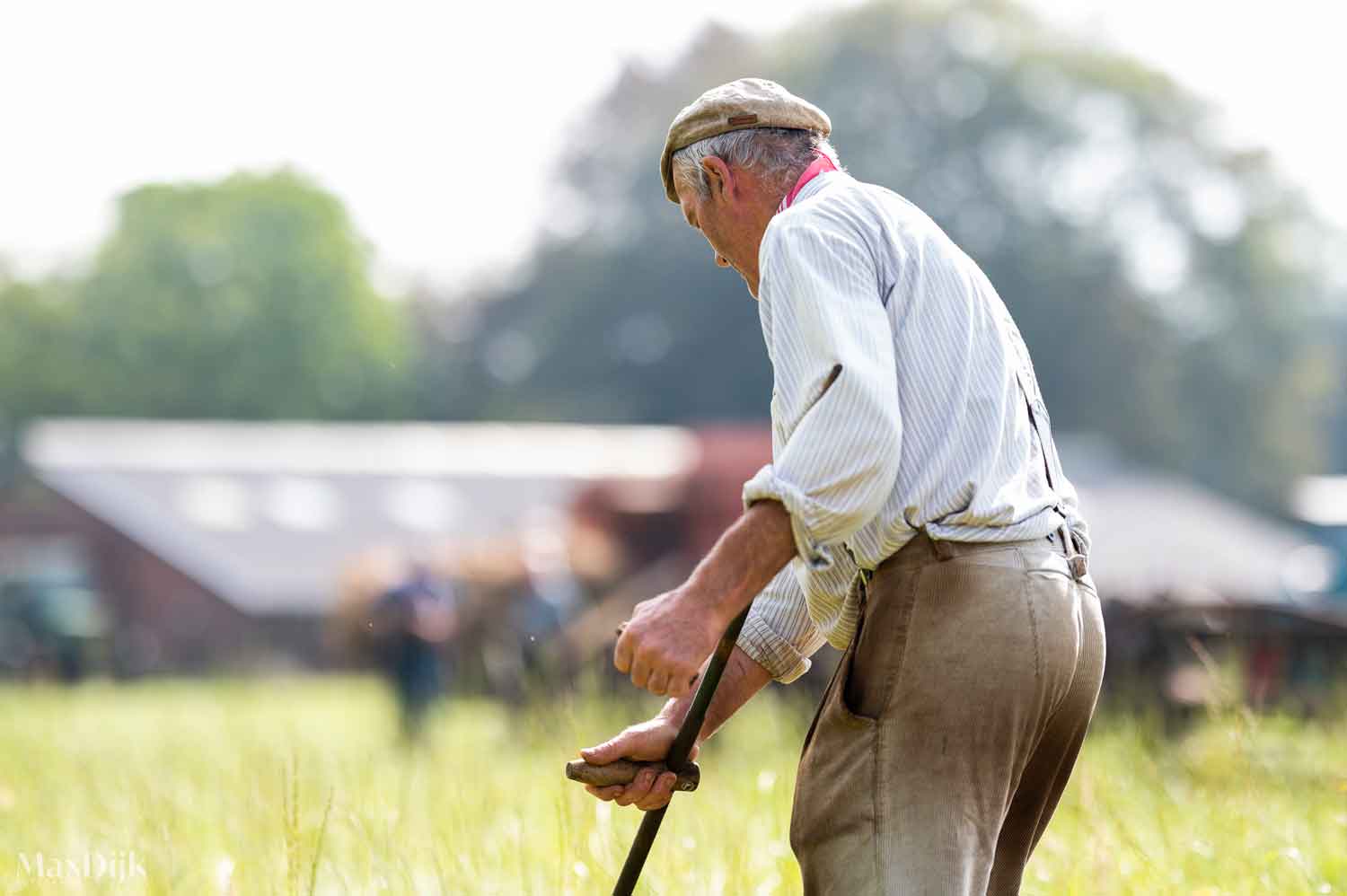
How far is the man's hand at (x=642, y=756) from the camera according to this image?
2709mm

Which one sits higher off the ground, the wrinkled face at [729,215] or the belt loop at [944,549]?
the wrinkled face at [729,215]

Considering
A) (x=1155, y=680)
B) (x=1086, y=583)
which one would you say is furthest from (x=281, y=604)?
(x=1086, y=583)

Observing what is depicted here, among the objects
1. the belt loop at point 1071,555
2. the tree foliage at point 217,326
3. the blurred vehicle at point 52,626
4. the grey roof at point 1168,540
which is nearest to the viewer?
the belt loop at point 1071,555

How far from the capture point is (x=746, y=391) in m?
44.4

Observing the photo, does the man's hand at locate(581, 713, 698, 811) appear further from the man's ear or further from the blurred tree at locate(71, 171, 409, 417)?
the blurred tree at locate(71, 171, 409, 417)

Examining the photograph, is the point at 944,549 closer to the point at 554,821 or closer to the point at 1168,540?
the point at 554,821

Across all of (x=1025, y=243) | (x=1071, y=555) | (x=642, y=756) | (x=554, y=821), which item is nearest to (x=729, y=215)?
(x=1071, y=555)

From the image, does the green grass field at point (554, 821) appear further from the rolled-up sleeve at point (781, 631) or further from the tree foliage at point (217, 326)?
the tree foliage at point (217, 326)

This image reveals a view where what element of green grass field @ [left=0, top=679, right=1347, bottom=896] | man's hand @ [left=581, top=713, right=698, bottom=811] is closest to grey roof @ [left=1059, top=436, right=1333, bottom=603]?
green grass field @ [left=0, top=679, right=1347, bottom=896]

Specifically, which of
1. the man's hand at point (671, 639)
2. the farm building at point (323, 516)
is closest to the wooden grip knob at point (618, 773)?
the man's hand at point (671, 639)

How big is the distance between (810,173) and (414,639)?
10.5 meters

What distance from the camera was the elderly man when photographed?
2254mm

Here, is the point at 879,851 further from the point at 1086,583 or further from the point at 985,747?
the point at 1086,583

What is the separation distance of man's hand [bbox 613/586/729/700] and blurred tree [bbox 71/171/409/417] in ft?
167
